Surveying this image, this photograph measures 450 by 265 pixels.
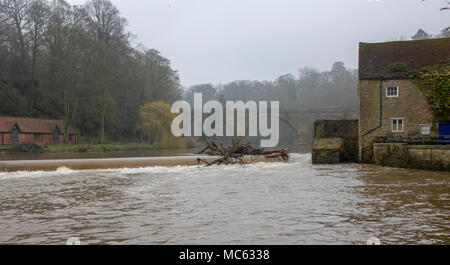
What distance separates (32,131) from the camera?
4256 cm

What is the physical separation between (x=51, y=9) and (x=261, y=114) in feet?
126

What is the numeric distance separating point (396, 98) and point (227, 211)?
18.4 meters

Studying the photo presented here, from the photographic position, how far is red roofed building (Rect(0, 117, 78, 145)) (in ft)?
131

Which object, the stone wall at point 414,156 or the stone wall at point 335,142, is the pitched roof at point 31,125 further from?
the stone wall at point 414,156

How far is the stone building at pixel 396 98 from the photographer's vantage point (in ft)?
74.4

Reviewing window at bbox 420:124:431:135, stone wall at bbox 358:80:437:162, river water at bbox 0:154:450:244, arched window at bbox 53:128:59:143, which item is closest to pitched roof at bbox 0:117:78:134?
arched window at bbox 53:128:59:143

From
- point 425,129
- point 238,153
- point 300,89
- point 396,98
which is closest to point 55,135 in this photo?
point 238,153

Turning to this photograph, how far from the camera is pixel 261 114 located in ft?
232

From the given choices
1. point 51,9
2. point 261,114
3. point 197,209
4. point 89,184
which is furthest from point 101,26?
point 197,209

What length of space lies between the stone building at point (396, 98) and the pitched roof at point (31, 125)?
3503cm

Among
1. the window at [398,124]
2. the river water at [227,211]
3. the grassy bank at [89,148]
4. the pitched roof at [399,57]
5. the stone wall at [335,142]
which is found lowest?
the river water at [227,211]

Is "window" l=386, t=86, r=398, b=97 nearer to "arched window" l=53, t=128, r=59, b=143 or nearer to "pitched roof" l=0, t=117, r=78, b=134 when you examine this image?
"pitched roof" l=0, t=117, r=78, b=134

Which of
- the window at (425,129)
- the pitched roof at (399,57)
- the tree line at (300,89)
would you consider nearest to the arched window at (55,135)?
the pitched roof at (399,57)

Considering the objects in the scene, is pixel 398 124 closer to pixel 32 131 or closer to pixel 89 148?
pixel 89 148
